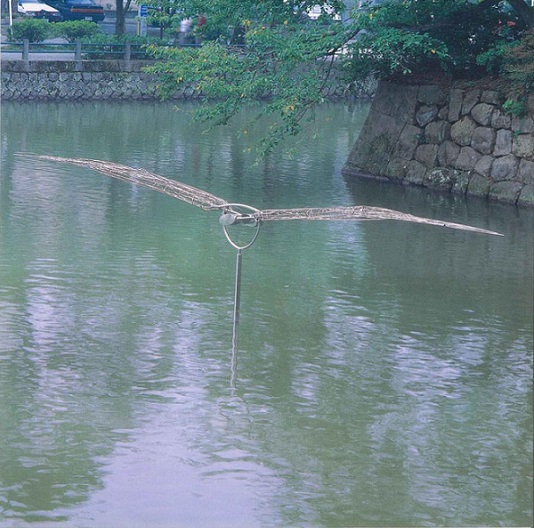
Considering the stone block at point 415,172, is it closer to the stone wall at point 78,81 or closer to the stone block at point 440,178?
the stone block at point 440,178

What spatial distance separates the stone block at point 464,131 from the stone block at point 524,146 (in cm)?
82

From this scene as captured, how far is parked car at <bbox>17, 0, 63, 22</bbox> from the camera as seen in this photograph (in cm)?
4257

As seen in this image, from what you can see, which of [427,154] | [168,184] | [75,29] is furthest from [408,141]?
[75,29]

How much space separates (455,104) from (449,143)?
0.60m

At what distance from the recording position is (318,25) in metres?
16.7

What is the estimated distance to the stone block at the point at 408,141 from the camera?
57.1 feet

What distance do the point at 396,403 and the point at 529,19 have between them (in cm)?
1046

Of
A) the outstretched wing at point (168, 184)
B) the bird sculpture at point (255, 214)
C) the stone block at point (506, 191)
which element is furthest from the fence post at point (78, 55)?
the bird sculpture at point (255, 214)

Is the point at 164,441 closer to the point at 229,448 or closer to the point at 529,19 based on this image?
the point at 229,448

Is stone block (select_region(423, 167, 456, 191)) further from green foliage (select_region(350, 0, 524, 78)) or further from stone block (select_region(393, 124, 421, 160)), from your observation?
green foliage (select_region(350, 0, 524, 78))

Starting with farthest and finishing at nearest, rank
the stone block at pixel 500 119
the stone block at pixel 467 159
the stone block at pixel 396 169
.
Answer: the stone block at pixel 396 169 → the stone block at pixel 467 159 → the stone block at pixel 500 119

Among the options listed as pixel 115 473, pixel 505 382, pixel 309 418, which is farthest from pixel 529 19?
pixel 115 473

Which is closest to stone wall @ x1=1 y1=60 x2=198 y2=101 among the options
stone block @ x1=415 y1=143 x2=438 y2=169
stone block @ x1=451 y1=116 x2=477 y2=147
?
stone block @ x1=415 y1=143 x2=438 y2=169

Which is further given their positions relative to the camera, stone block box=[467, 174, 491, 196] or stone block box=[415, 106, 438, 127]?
stone block box=[415, 106, 438, 127]
